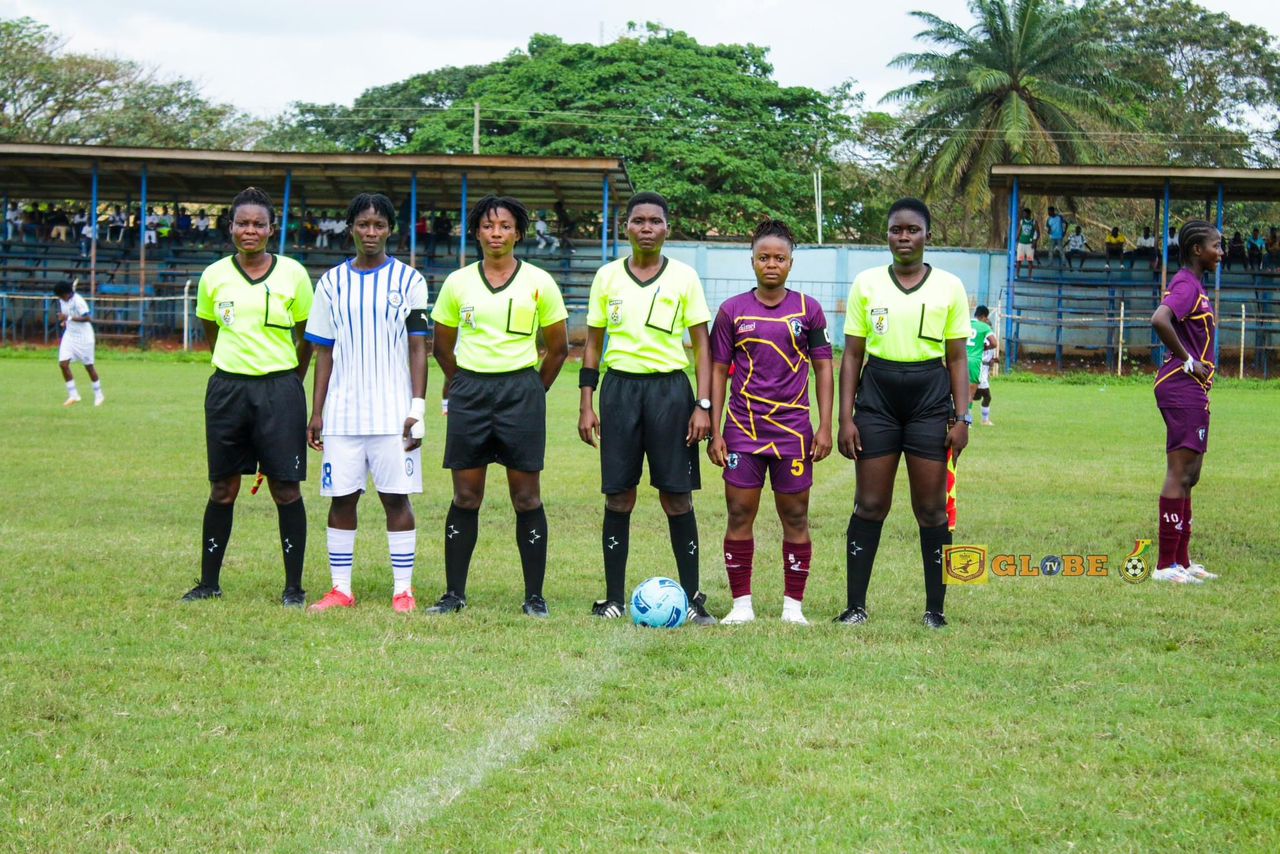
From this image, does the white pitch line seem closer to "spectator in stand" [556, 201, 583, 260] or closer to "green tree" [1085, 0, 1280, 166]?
"spectator in stand" [556, 201, 583, 260]

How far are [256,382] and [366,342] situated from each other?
66cm

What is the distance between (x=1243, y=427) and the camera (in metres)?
20.8

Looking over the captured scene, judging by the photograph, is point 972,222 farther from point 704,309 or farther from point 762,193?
point 704,309

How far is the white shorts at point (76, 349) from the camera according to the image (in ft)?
69.7

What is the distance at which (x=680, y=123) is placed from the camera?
47.4 m

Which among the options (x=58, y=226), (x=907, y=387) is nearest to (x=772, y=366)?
(x=907, y=387)

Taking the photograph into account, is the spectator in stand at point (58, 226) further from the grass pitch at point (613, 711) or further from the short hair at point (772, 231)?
the short hair at point (772, 231)

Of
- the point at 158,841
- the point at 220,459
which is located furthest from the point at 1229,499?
the point at 158,841

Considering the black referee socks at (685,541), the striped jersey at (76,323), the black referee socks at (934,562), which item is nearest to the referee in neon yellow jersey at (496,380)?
the black referee socks at (685,541)

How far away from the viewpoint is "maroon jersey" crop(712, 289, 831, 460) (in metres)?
7.13

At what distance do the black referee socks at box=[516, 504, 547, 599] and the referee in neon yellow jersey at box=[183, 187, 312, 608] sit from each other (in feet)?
4.00

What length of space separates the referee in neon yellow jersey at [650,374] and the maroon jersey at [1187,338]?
11.4ft

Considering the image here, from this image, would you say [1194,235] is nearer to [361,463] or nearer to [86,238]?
[361,463]

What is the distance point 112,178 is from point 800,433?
3633cm
